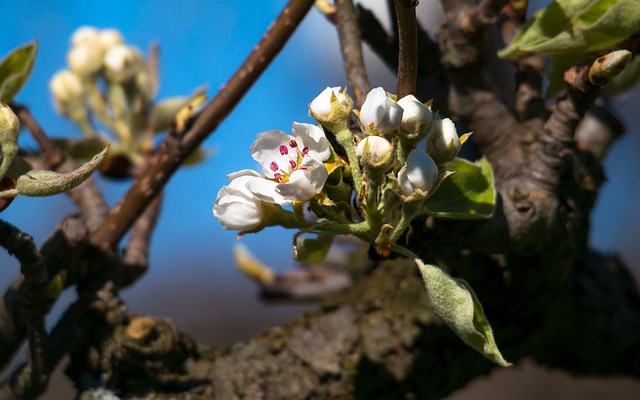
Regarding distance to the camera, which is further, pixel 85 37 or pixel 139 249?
pixel 85 37

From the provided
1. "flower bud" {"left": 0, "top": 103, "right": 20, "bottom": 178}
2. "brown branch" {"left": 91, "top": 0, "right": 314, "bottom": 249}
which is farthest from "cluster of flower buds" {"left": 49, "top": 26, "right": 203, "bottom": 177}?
"flower bud" {"left": 0, "top": 103, "right": 20, "bottom": 178}

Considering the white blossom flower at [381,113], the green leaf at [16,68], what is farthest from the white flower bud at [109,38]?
the white blossom flower at [381,113]

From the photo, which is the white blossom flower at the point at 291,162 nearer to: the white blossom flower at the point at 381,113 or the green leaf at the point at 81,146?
the white blossom flower at the point at 381,113

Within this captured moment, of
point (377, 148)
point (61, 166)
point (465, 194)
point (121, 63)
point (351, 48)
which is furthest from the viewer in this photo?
point (121, 63)

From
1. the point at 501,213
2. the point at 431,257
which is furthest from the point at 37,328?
the point at 501,213

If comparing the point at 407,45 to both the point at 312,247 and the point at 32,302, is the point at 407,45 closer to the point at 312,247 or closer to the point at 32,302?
the point at 312,247

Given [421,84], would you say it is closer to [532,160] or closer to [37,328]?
[532,160]

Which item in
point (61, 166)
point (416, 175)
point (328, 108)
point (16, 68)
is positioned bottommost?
point (416, 175)

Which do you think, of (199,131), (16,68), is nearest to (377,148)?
(199,131)
